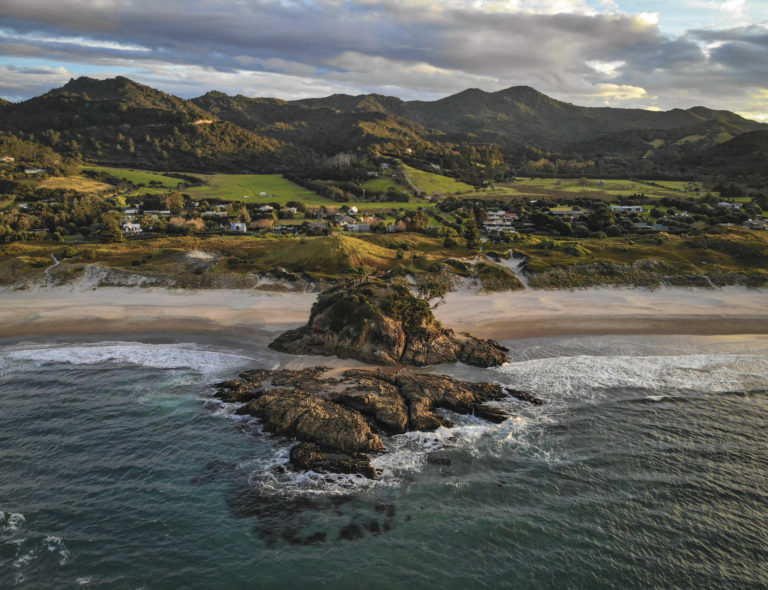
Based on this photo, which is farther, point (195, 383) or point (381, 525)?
point (195, 383)

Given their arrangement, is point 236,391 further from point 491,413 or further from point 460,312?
point 460,312

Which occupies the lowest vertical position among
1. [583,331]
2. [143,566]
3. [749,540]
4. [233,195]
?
[143,566]

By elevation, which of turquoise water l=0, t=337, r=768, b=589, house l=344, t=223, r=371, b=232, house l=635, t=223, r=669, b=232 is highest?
house l=635, t=223, r=669, b=232

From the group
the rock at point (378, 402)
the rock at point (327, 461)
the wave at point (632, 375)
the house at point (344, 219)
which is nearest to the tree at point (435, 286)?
the wave at point (632, 375)

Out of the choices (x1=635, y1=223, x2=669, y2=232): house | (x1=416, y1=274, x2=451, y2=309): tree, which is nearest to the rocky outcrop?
(x1=416, y1=274, x2=451, y2=309): tree

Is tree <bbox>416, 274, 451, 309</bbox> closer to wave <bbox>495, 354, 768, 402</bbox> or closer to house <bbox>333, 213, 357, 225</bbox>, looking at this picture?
wave <bbox>495, 354, 768, 402</bbox>

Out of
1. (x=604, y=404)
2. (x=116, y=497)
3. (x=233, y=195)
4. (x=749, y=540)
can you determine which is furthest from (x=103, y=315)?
(x=233, y=195)

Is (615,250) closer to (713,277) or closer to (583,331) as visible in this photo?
(713,277)
